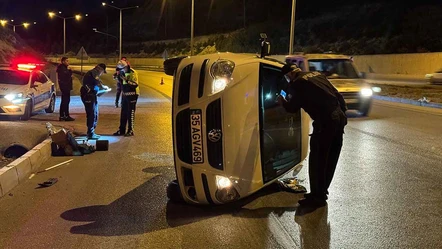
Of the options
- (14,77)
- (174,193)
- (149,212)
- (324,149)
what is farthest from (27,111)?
(324,149)

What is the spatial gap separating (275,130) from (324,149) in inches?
24.3

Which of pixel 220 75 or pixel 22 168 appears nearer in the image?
pixel 220 75

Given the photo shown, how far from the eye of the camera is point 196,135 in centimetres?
522

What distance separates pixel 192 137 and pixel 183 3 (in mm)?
107545

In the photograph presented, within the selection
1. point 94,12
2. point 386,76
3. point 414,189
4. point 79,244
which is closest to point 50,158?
point 79,244

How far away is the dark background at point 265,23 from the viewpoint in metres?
51.8

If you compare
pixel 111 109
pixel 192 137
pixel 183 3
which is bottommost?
pixel 111 109

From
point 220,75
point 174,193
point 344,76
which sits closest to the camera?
point 220,75

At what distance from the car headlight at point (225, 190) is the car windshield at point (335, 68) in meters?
10.7

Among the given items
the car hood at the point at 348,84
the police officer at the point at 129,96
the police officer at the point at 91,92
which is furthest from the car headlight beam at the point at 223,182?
the car hood at the point at 348,84

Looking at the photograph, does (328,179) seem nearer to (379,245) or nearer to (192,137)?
(379,245)

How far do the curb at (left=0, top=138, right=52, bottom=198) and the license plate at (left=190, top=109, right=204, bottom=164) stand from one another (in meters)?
2.83

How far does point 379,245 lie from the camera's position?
15.3 feet

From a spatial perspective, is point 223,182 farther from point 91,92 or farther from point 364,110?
point 364,110
